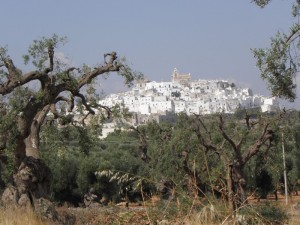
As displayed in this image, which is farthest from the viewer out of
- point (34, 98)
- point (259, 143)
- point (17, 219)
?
point (259, 143)

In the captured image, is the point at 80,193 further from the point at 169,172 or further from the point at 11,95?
the point at 11,95

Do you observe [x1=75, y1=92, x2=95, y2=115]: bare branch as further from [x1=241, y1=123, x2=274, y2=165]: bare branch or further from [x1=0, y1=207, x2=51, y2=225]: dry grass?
[x1=0, y1=207, x2=51, y2=225]: dry grass

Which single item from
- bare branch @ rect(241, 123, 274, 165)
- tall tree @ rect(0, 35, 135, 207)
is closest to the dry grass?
tall tree @ rect(0, 35, 135, 207)

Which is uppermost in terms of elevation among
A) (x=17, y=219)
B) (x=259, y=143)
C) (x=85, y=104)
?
(x=85, y=104)

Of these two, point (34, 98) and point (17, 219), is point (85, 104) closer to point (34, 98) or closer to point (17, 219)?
point (34, 98)

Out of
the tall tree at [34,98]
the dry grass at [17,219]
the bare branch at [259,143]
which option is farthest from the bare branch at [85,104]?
the dry grass at [17,219]

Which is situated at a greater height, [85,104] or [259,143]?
[85,104]

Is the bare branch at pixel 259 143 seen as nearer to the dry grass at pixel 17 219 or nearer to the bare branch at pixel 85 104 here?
the bare branch at pixel 85 104

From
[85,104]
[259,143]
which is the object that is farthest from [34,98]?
Answer: [259,143]

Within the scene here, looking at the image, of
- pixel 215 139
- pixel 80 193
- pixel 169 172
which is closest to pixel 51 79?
pixel 169 172

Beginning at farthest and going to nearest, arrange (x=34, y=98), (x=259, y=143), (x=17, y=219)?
(x=259, y=143) → (x=34, y=98) → (x=17, y=219)

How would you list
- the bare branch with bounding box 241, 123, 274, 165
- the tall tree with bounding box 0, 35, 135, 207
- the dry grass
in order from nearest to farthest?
the dry grass → the tall tree with bounding box 0, 35, 135, 207 → the bare branch with bounding box 241, 123, 274, 165

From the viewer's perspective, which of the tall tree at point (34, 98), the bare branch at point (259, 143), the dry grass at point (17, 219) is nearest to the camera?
the dry grass at point (17, 219)

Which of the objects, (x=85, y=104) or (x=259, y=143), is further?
(x=259, y=143)
